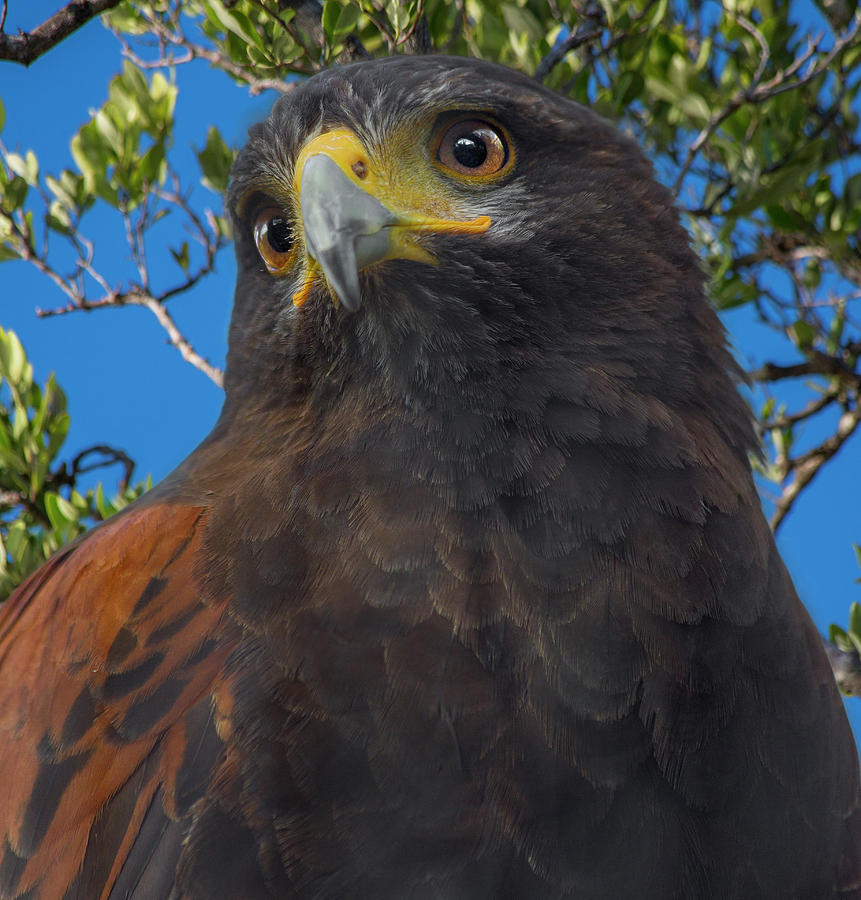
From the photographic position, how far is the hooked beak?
1.98 m

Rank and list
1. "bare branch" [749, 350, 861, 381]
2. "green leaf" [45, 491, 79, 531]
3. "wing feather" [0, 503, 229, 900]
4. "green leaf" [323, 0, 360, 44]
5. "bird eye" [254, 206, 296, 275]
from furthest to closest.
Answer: "bare branch" [749, 350, 861, 381] < "green leaf" [45, 491, 79, 531] < "green leaf" [323, 0, 360, 44] < "bird eye" [254, 206, 296, 275] < "wing feather" [0, 503, 229, 900]

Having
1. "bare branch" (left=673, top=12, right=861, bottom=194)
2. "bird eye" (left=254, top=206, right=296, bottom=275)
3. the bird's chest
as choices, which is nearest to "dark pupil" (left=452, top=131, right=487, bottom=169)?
"bird eye" (left=254, top=206, right=296, bottom=275)

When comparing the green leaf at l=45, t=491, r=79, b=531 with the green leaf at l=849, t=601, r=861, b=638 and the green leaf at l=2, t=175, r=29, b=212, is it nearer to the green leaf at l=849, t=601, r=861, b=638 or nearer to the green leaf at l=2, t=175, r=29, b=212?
the green leaf at l=2, t=175, r=29, b=212

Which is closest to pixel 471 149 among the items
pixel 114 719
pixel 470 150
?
pixel 470 150

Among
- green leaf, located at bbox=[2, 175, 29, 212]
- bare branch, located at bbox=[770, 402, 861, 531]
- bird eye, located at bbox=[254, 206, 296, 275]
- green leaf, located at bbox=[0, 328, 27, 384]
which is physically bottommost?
green leaf, located at bbox=[0, 328, 27, 384]

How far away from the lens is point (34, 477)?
3639 millimetres

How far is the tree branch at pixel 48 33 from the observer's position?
2.49m

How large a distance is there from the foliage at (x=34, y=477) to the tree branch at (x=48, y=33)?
141cm

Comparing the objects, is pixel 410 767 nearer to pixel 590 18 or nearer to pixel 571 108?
pixel 571 108

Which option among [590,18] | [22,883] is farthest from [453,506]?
[590,18]

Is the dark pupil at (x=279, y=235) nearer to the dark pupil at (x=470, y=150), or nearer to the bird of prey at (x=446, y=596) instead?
the bird of prey at (x=446, y=596)

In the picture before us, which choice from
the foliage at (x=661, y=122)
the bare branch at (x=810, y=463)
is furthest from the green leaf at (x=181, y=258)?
the bare branch at (x=810, y=463)

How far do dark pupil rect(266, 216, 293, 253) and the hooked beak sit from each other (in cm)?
12

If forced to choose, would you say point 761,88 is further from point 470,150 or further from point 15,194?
point 15,194
